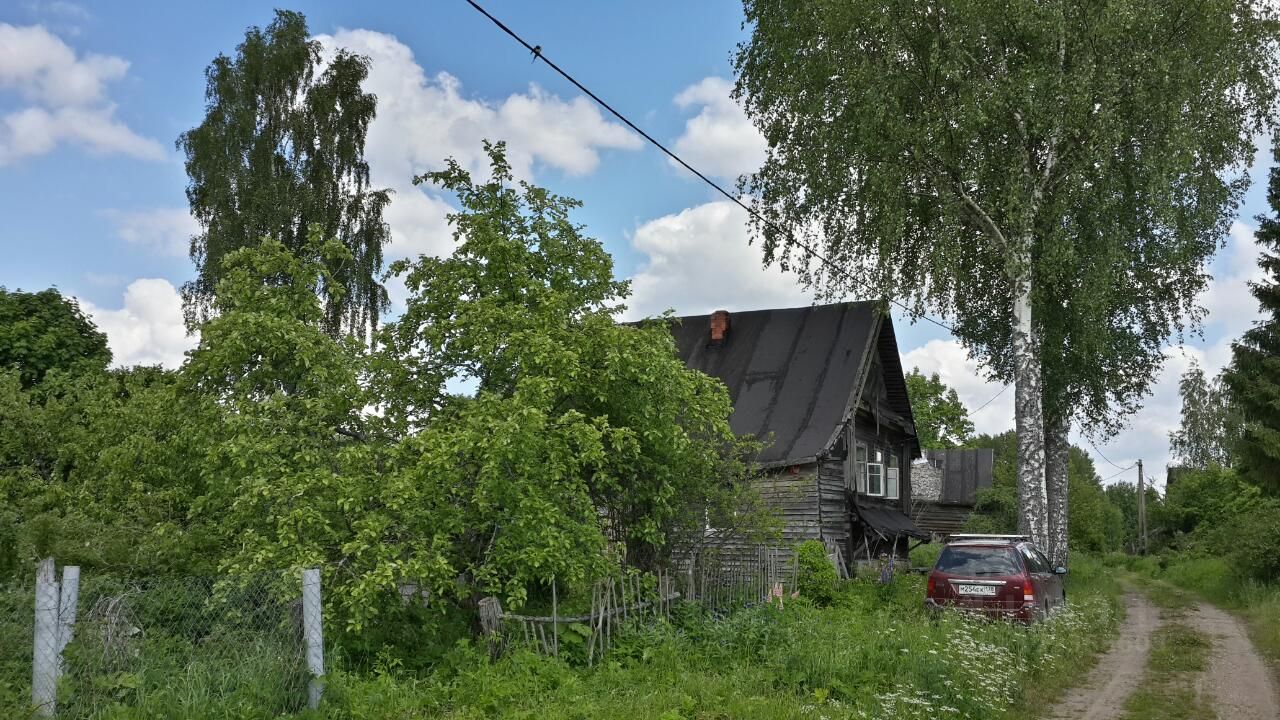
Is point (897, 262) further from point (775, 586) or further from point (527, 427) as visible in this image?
point (527, 427)

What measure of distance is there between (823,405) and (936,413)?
42.6m

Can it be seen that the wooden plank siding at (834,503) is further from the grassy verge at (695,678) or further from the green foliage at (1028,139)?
the grassy verge at (695,678)

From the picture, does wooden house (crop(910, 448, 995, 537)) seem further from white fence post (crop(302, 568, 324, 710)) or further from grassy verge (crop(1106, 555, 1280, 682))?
white fence post (crop(302, 568, 324, 710))

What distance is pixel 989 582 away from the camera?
47.8 ft

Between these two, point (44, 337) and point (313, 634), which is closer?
point (313, 634)

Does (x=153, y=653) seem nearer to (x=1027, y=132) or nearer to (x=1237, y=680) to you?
(x=1237, y=680)

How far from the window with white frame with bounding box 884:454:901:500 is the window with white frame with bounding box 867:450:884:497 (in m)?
0.60

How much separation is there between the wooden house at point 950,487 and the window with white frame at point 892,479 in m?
18.3

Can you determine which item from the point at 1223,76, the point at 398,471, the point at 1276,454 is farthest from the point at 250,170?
the point at 1276,454

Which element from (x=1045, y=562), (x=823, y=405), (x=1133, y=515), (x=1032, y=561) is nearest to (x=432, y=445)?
(x=1032, y=561)

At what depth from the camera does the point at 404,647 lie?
11.0 metres

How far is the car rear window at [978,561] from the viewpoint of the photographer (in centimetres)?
1473

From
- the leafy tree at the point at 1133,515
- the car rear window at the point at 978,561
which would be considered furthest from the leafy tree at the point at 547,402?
the leafy tree at the point at 1133,515

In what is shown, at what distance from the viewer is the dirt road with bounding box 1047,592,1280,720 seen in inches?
388
